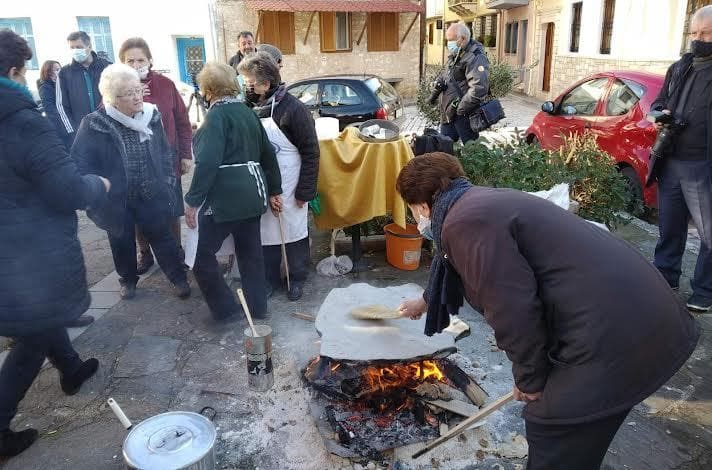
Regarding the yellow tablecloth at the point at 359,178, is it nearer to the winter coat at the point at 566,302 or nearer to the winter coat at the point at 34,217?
the winter coat at the point at 34,217

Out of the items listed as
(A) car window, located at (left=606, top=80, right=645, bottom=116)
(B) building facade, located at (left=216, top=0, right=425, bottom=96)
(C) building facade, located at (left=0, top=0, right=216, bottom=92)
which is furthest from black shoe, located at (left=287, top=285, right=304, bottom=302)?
(B) building facade, located at (left=216, top=0, right=425, bottom=96)

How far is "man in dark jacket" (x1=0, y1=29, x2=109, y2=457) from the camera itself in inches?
98.9

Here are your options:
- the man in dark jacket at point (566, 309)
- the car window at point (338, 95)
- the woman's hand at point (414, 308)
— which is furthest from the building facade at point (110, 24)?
the man in dark jacket at point (566, 309)

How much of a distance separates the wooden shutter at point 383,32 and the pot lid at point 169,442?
1903cm

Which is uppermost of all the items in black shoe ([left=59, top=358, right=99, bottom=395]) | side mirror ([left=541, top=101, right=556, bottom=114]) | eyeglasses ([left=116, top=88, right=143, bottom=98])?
eyeglasses ([left=116, top=88, right=143, bottom=98])

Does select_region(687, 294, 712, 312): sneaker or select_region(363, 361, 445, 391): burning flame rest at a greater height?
select_region(363, 361, 445, 391): burning flame

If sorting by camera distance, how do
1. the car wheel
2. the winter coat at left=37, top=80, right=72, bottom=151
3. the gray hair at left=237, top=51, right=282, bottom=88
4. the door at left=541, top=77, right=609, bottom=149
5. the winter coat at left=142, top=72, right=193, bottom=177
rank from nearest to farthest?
the gray hair at left=237, top=51, right=282, bottom=88 → the winter coat at left=142, top=72, right=193, bottom=177 → the car wheel → the winter coat at left=37, top=80, right=72, bottom=151 → the door at left=541, top=77, right=609, bottom=149

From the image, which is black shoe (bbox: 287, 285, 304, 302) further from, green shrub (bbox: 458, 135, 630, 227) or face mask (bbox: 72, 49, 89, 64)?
face mask (bbox: 72, 49, 89, 64)

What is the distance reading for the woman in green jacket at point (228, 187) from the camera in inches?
140

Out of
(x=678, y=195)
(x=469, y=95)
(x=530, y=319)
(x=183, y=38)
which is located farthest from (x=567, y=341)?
(x=183, y=38)

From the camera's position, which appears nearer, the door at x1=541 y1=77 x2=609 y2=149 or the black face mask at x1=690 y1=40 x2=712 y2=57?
the black face mask at x1=690 y1=40 x2=712 y2=57

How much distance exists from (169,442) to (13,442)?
3.57 feet

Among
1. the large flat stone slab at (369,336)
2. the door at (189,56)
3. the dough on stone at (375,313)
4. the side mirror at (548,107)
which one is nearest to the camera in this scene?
the large flat stone slab at (369,336)

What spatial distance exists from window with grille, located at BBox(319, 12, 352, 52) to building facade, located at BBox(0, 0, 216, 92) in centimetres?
413
